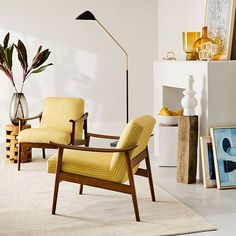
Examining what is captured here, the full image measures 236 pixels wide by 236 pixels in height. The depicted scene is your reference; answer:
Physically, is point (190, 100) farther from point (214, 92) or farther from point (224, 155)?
point (224, 155)

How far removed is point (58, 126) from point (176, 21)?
2.14 meters

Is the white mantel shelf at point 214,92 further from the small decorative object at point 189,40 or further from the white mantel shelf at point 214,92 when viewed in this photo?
the small decorative object at point 189,40

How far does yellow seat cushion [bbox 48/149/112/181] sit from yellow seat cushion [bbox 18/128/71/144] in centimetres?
130

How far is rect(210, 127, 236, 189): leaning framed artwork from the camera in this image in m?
4.77

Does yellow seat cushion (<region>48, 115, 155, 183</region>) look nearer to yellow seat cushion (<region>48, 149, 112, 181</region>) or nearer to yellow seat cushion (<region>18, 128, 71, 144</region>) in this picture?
yellow seat cushion (<region>48, 149, 112, 181</region>)

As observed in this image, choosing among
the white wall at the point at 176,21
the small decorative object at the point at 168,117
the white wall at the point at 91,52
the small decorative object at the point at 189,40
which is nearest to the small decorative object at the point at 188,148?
the small decorative object at the point at 168,117

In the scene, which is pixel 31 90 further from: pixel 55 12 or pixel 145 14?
pixel 145 14

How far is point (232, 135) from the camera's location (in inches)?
192

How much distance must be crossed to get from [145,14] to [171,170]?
277cm

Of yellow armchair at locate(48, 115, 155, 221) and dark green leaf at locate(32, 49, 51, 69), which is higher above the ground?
dark green leaf at locate(32, 49, 51, 69)

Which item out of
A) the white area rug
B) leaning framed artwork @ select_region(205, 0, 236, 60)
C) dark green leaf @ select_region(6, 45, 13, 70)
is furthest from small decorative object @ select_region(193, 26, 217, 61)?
dark green leaf @ select_region(6, 45, 13, 70)

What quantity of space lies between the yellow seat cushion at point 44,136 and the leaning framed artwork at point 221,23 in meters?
1.69

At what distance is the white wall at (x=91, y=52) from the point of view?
710cm

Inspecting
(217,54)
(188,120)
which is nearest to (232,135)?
(188,120)
